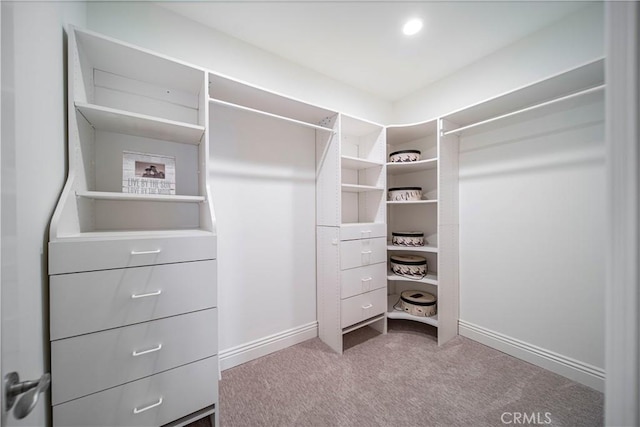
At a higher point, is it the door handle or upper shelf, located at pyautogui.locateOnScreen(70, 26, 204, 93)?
upper shelf, located at pyautogui.locateOnScreen(70, 26, 204, 93)

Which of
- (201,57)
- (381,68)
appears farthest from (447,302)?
(201,57)

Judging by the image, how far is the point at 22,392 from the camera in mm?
477

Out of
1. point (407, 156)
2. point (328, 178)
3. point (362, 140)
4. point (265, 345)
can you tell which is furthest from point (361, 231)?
point (265, 345)

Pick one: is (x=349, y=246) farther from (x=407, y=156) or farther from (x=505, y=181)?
(x=505, y=181)

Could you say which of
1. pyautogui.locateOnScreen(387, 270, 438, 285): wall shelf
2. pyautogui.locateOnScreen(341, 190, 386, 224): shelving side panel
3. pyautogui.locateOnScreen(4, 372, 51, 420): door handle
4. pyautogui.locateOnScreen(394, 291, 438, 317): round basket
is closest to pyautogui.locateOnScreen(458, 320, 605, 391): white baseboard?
pyautogui.locateOnScreen(394, 291, 438, 317): round basket

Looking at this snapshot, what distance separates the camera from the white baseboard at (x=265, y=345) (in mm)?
1692

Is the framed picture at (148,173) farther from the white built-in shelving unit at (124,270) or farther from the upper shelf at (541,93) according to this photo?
the upper shelf at (541,93)

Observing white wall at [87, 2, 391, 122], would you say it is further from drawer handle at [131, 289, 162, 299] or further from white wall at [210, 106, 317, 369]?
drawer handle at [131, 289, 162, 299]

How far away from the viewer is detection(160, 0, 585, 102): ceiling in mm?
1475

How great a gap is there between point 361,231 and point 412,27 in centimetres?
158

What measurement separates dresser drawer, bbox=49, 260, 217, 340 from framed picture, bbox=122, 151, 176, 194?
55 centimetres

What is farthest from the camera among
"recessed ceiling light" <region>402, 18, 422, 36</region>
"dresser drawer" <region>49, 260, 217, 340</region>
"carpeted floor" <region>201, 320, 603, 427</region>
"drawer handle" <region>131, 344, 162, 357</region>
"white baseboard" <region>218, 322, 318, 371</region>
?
"white baseboard" <region>218, 322, 318, 371</region>

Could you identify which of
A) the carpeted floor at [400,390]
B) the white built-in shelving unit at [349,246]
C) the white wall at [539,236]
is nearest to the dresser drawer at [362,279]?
the white built-in shelving unit at [349,246]

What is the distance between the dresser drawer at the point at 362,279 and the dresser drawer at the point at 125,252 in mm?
1100
